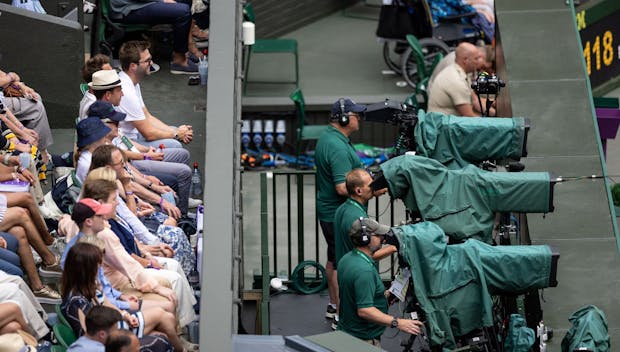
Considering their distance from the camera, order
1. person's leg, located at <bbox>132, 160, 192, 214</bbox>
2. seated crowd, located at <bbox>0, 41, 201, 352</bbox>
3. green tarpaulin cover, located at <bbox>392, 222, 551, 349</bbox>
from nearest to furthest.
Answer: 1. seated crowd, located at <bbox>0, 41, 201, 352</bbox>
2. green tarpaulin cover, located at <bbox>392, 222, 551, 349</bbox>
3. person's leg, located at <bbox>132, 160, 192, 214</bbox>

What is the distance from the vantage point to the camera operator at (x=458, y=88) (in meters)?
15.6

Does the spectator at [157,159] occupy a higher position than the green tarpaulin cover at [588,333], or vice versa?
the spectator at [157,159]

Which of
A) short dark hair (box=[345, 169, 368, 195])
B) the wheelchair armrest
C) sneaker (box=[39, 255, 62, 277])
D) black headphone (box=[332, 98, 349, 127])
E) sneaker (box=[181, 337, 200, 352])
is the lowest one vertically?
sneaker (box=[181, 337, 200, 352])

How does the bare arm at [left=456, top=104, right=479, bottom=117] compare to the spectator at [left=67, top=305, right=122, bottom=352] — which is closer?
the spectator at [left=67, top=305, right=122, bottom=352]

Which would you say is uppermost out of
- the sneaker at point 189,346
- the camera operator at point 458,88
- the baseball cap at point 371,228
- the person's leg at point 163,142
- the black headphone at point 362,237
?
the camera operator at point 458,88

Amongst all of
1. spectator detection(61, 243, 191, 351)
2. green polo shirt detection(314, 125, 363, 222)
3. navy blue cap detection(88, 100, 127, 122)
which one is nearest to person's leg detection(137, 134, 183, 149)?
navy blue cap detection(88, 100, 127, 122)

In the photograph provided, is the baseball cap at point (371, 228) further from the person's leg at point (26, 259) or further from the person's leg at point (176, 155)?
the person's leg at point (176, 155)

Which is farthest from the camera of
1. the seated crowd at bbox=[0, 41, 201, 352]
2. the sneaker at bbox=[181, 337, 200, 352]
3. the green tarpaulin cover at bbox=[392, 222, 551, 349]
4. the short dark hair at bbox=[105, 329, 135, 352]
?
the green tarpaulin cover at bbox=[392, 222, 551, 349]

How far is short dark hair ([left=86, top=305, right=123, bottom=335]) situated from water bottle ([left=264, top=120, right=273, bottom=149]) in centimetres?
1139

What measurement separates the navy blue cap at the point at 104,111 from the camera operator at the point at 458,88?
4.42m

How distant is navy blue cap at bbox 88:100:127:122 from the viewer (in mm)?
12344

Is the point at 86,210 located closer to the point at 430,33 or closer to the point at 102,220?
the point at 102,220

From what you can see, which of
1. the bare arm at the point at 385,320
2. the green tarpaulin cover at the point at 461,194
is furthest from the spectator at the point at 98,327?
the green tarpaulin cover at the point at 461,194

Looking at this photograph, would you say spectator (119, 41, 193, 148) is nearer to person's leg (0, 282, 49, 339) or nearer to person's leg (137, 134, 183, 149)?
person's leg (137, 134, 183, 149)
